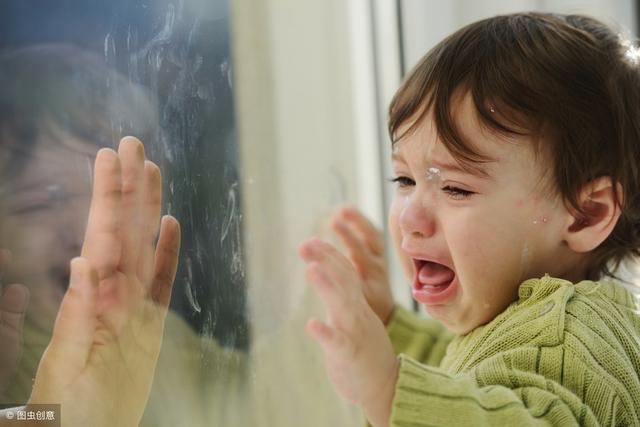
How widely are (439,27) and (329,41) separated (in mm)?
266

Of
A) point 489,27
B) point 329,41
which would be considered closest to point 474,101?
point 489,27

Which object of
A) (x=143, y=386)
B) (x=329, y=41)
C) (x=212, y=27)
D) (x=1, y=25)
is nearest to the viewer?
(x=1, y=25)

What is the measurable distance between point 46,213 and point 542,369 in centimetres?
42

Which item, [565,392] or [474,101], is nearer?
[565,392]

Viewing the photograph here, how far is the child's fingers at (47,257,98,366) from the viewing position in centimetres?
58

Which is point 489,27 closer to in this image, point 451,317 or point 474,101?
point 474,101

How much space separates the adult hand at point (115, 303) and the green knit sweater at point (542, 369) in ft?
0.68

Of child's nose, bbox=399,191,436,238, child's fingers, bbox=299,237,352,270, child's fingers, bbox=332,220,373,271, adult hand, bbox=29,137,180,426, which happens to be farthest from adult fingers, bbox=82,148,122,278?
child's fingers, bbox=332,220,373,271

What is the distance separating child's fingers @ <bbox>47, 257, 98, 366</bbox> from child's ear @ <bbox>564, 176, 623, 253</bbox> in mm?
493

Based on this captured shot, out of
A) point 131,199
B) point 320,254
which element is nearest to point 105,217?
point 131,199

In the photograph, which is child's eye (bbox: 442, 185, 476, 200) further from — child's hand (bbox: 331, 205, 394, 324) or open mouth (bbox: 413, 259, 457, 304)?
child's hand (bbox: 331, 205, 394, 324)

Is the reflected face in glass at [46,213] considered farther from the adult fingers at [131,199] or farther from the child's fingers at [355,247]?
the child's fingers at [355,247]

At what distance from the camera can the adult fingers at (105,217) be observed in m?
0.60

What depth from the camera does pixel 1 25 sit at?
20.9 inches
